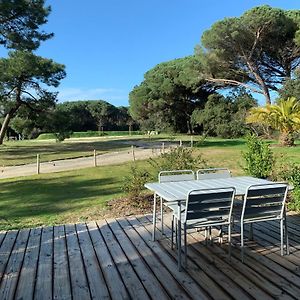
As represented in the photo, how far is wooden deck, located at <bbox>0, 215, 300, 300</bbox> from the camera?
8.20 ft

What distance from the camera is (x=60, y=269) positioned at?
2.97 metres

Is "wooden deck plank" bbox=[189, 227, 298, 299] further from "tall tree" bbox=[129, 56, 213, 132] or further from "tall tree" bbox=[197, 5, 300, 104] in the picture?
"tall tree" bbox=[129, 56, 213, 132]

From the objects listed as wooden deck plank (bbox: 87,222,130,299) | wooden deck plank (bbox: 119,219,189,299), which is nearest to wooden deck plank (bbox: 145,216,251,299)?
wooden deck plank (bbox: 119,219,189,299)

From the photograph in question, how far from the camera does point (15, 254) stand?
3.40 meters

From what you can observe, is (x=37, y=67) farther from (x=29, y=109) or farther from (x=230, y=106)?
(x=230, y=106)

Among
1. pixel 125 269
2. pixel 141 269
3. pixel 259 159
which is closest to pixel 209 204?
pixel 141 269

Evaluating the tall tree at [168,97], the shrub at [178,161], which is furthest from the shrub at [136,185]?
the tall tree at [168,97]

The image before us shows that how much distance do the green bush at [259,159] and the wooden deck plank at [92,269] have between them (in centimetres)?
329

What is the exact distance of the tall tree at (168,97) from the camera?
3294cm

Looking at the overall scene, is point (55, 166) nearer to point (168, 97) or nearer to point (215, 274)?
point (215, 274)

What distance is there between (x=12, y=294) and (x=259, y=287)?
5.89ft

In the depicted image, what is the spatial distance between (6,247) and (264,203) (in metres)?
2.64

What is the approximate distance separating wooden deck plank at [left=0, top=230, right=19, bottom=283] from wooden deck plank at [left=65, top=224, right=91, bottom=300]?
0.57 meters

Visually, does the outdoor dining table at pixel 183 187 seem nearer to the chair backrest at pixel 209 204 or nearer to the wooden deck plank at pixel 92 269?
the chair backrest at pixel 209 204
